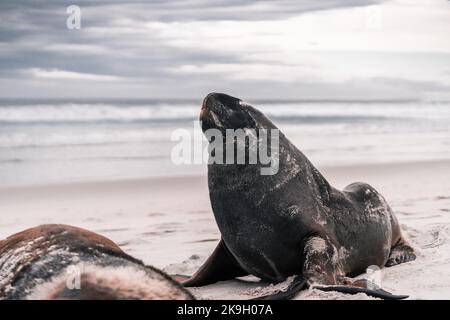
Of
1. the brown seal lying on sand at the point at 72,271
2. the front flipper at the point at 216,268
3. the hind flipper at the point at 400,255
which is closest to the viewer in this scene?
the brown seal lying on sand at the point at 72,271

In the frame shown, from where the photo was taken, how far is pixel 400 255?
6.59 meters

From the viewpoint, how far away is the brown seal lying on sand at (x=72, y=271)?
11.0 ft

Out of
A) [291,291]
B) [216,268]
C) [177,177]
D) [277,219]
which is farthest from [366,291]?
[177,177]

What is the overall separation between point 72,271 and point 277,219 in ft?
7.11

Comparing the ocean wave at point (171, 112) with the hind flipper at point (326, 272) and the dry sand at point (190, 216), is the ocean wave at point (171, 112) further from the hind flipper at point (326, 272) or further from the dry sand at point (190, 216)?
the hind flipper at point (326, 272)

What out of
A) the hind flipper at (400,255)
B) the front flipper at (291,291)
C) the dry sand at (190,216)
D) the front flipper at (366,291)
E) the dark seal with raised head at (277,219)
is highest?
the dark seal with raised head at (277,219)

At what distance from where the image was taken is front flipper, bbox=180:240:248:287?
6012mm

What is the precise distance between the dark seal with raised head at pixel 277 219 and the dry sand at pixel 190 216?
0.21 metres

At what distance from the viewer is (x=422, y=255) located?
21.8 feet

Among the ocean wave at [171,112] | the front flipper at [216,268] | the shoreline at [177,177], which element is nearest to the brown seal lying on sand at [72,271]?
the front flipper at [216,268]

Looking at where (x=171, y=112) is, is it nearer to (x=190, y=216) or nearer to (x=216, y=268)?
(x=190, y=216)

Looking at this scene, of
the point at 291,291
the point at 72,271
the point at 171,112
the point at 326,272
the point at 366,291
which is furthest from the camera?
the point at 171,112

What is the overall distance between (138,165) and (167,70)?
9.31 m

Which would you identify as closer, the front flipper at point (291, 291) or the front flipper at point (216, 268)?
the front flipper at point (291, 291)
